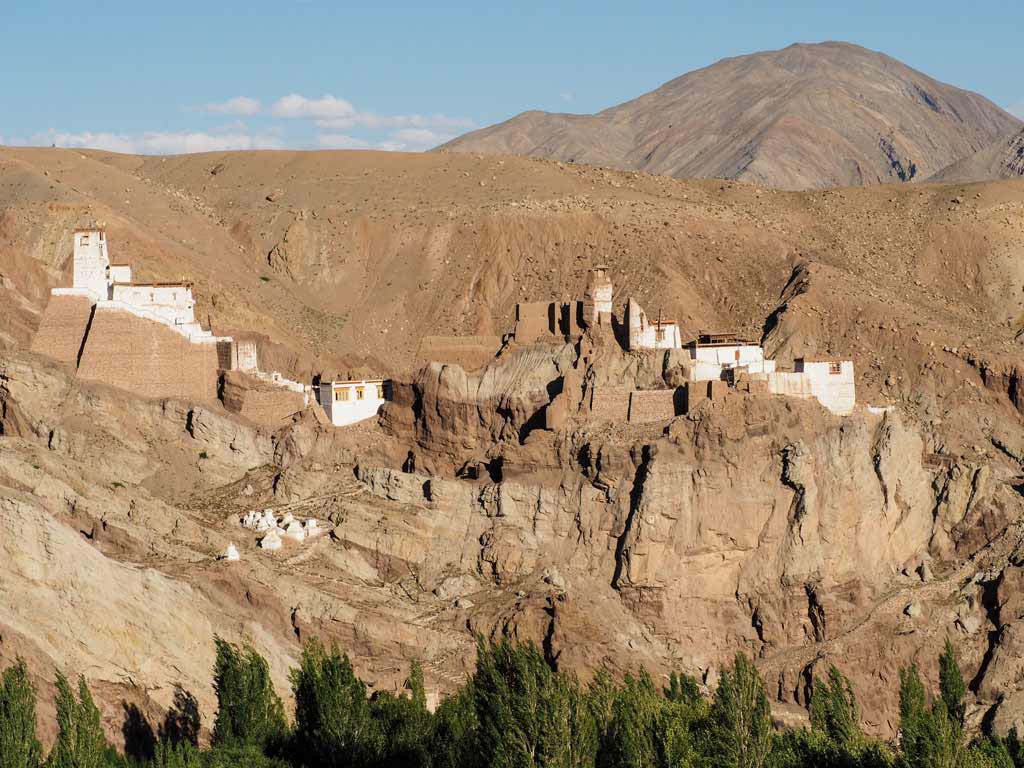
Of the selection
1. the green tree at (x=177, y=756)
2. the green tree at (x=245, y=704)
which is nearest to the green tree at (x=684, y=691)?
the green tree at (x=245, y=704)

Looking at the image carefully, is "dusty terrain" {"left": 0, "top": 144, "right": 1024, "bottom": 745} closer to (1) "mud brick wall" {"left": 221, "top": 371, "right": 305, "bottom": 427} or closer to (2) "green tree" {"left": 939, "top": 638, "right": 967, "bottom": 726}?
(1) "mud brick wall" {"left": 221, "top": 371, "right": 305, "bottom": 427}

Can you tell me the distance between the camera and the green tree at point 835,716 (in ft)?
240

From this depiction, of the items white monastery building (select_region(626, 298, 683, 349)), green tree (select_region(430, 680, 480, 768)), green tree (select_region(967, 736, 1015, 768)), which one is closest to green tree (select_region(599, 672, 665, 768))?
green tree (select_region(430, 680, 480, 768))

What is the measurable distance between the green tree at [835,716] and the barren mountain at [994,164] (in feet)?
349

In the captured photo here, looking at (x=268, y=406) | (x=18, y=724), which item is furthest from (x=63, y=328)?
(x=18, y=724)

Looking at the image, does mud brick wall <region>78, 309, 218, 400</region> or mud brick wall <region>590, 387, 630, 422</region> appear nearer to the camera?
mud brick wall <region>590, 387, 630, 422</region>

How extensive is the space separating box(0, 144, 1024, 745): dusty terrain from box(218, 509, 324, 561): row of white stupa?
77 cm

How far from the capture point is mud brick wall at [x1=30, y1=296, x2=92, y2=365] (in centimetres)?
9881

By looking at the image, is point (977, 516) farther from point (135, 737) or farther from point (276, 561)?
point (135, 737)

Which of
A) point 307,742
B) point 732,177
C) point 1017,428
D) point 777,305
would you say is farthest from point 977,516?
point 732,177

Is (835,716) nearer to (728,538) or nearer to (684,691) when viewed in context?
(684,691)

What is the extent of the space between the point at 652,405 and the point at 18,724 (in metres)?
37.7

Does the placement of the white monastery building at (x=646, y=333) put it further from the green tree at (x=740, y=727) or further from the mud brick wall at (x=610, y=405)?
the green tree at (x=740, y=727)

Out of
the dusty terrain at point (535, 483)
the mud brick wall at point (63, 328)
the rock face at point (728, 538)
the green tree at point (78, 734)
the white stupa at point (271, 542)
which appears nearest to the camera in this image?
the green tree at point (78, 734)
